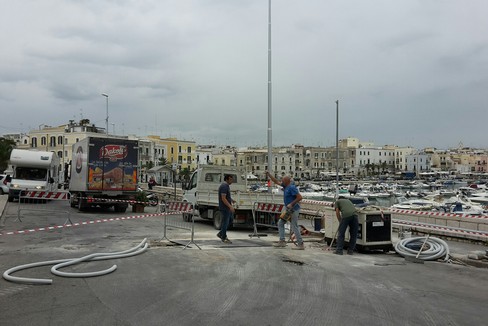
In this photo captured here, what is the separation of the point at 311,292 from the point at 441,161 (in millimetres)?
193944

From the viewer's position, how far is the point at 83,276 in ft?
25.6

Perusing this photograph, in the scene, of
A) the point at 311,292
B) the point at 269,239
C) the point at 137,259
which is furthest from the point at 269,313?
the point at 269,239

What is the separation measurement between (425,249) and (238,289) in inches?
237

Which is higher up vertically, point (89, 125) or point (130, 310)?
point (89, 125)

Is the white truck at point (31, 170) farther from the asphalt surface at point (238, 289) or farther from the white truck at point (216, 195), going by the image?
the asphalt surface at point (238, 289)

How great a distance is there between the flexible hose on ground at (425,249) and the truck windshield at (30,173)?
2476 cm

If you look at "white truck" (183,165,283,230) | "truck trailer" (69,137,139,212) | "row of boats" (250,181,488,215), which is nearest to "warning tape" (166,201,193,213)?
"white truck" (183,165,283,230)

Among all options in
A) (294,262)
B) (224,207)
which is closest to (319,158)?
(224,207)

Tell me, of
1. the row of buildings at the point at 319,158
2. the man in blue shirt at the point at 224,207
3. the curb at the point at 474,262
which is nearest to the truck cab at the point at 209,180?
the man in blue shirt at the point at 224,207

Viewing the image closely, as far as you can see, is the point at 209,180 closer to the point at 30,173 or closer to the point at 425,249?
the point at 425,249

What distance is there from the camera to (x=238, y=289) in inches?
289

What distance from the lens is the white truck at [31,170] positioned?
28359 mm

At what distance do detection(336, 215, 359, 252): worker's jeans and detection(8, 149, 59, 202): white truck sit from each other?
75.2ft

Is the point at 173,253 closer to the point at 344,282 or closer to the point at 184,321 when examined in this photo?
the point at 344,282
